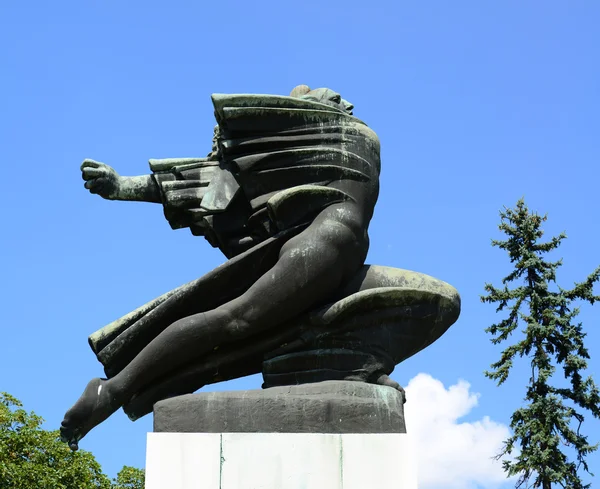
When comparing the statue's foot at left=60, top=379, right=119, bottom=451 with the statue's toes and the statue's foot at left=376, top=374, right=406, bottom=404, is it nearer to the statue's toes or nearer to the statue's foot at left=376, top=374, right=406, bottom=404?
the statue's toes

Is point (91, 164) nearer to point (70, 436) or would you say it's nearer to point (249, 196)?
point (249, 196)

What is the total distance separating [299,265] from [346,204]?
1.83ft

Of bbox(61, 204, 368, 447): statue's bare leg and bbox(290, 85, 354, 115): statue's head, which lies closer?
bbox(61, 204, 368, 447): statue's bare leg

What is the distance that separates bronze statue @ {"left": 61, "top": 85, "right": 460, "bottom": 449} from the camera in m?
5.78

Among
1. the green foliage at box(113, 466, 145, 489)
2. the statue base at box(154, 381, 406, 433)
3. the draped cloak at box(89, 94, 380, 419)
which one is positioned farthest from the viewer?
the green foliage at box(113, 466, 145, 489)

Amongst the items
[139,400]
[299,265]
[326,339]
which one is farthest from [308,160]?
[139,400]

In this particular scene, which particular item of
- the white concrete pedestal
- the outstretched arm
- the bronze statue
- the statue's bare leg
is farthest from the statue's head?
the white concrete pedestal

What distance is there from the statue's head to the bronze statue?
0.03 m

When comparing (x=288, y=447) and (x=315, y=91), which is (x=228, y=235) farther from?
(x=288, y=447)

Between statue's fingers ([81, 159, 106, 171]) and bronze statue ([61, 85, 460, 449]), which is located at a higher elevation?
statue's fingers ([81, 159, 106, 171])

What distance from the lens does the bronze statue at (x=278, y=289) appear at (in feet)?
19.0

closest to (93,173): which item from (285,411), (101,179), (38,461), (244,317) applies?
(101,179)

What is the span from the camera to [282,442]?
210 inches

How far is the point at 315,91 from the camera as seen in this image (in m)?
6.60
